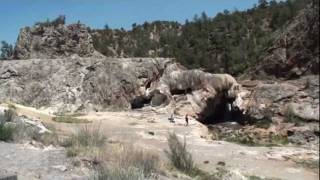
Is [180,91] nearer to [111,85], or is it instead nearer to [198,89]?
[198,89]

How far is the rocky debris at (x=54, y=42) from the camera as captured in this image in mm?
41906

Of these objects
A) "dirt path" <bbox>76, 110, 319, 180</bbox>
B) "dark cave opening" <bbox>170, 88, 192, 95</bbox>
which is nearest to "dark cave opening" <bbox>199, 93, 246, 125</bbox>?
"dark cave opening" <bbox>170, 88, 192, 95</bbox>

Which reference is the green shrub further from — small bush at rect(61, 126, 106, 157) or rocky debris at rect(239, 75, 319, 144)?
rocky debris at rect(239, 75, 319, 144)

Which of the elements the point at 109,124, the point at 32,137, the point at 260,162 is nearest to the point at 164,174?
the point at 32,137

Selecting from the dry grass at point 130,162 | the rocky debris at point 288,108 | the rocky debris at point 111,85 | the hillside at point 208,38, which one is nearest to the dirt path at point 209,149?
the dry grass at point 130,162

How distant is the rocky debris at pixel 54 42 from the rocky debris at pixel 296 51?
14027 mm

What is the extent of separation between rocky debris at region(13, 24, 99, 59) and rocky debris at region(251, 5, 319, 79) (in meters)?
14.0

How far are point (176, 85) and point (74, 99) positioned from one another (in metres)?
6.23

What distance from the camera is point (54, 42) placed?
138ft

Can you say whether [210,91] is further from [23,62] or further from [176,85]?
[23,62]

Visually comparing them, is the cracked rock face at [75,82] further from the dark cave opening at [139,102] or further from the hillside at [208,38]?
the hillside at [208,38]

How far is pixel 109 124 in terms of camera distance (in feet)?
84.9

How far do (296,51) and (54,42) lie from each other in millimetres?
22840

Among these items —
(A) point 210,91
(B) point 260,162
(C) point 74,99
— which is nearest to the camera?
(B) point 260,162
